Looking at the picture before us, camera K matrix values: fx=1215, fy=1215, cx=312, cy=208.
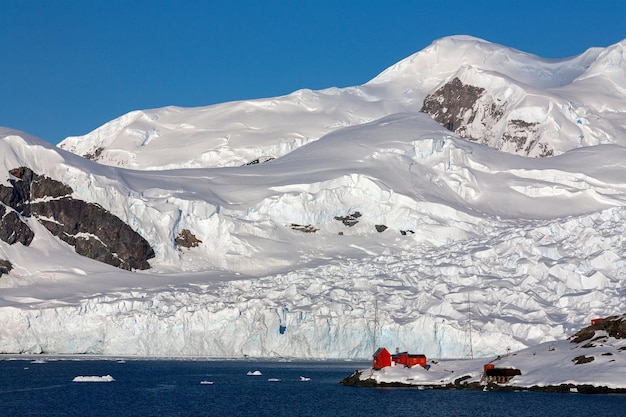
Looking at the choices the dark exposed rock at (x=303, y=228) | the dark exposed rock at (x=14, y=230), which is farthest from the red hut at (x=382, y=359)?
the dark exposed rock at (x=14, y=230)

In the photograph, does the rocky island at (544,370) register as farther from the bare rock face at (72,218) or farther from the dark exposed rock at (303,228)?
the dark exposed rock at (303,228)

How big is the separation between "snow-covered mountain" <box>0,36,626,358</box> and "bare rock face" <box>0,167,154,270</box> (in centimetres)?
29

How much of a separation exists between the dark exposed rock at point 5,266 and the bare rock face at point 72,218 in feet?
34.0

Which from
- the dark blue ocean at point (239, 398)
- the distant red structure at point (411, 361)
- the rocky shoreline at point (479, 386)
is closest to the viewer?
the dark blue ocean at point (239, 398)

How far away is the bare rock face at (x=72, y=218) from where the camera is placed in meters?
157

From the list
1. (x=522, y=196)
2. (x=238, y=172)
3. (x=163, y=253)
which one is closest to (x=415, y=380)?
(x=163, y=253)

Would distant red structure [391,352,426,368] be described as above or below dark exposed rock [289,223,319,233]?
below

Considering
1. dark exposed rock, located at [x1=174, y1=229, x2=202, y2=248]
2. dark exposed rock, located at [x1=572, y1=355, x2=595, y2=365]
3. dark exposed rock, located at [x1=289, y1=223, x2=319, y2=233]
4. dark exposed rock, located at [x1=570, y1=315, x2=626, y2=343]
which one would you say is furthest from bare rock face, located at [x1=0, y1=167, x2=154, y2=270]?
dark exposed rock, located at [x1=572, y1=355, x2=595, y2=365]

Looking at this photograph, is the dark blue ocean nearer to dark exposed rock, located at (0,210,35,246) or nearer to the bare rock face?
dark exposed rock, located at (0,210,35,246)

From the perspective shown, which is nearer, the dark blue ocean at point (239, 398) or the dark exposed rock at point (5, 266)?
the dark blue ocean at point (239, 398)

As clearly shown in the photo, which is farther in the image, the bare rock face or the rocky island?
the bare rock face

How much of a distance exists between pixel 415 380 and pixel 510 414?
19.1 m

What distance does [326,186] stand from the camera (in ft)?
551

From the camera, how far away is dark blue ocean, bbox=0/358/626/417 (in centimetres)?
7694
